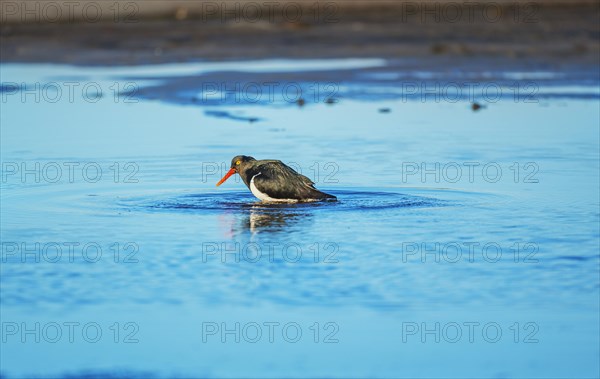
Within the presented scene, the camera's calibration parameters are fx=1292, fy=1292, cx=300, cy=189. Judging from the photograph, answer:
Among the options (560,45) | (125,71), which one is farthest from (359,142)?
(560,45)

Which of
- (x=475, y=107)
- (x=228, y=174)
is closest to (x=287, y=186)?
(x=228, y=174)

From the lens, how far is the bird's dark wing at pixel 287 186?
1145cm

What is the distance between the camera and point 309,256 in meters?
9.30

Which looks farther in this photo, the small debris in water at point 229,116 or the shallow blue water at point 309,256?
the small debris in water at point 229,116

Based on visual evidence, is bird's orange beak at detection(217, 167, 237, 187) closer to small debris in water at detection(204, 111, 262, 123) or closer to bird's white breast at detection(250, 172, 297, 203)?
bird's white breast at detection(250, 172, 297, 203)

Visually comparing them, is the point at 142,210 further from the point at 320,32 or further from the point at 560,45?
the point at 320,32

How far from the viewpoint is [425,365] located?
6.89 metres

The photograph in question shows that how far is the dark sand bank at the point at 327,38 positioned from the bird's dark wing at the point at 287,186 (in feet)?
50.5

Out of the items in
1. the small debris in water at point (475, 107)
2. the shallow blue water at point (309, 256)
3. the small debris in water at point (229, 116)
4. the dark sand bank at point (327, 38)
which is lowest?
the shallow blue water at point (309, 256)

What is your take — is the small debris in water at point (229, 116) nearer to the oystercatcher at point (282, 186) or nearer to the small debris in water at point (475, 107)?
the small debris in water at point (475, 107)

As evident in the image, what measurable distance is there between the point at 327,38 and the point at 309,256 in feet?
90.3

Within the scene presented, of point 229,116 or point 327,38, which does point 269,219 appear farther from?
point 327,38

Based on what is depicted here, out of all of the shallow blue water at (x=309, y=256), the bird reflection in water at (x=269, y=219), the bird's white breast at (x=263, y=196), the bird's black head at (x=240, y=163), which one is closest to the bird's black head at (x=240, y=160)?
the bird's black head at (x=240, y=163)

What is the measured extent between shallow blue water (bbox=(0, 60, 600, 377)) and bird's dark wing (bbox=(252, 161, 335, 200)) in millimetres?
151
